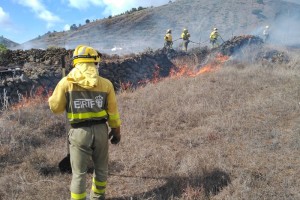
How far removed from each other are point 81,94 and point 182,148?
296 cm

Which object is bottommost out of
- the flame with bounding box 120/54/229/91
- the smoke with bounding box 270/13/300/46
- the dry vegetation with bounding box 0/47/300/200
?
the dry vegetation with bounding box 0/47/300/200

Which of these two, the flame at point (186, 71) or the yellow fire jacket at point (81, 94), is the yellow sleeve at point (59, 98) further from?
the flame at point (186, 71)

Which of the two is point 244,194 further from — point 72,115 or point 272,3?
point 272,3

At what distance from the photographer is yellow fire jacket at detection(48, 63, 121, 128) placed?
3994mm

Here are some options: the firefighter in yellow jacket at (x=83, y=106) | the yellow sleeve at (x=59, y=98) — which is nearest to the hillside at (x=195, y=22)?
the firefighter in yellow jacket at (x=83, y=106)

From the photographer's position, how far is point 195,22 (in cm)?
4922

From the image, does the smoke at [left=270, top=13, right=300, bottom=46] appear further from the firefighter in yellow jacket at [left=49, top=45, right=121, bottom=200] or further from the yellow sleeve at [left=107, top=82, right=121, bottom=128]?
the firefighter in yellow jacket at [left=49, top=45, right=121, bottom=200]

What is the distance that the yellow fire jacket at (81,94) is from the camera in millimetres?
3994

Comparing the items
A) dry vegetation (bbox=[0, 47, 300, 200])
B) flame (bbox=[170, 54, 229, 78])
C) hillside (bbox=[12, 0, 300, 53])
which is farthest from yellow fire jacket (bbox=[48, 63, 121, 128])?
hillside (bbox=[12, 0, 300, 53])

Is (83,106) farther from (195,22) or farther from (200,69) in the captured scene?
(195,22)

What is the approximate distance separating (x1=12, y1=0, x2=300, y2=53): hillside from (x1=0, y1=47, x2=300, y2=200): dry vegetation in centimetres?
2693

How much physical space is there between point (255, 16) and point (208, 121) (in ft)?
166

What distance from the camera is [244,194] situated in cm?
452

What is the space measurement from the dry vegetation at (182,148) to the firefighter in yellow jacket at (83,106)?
35.2 inches
